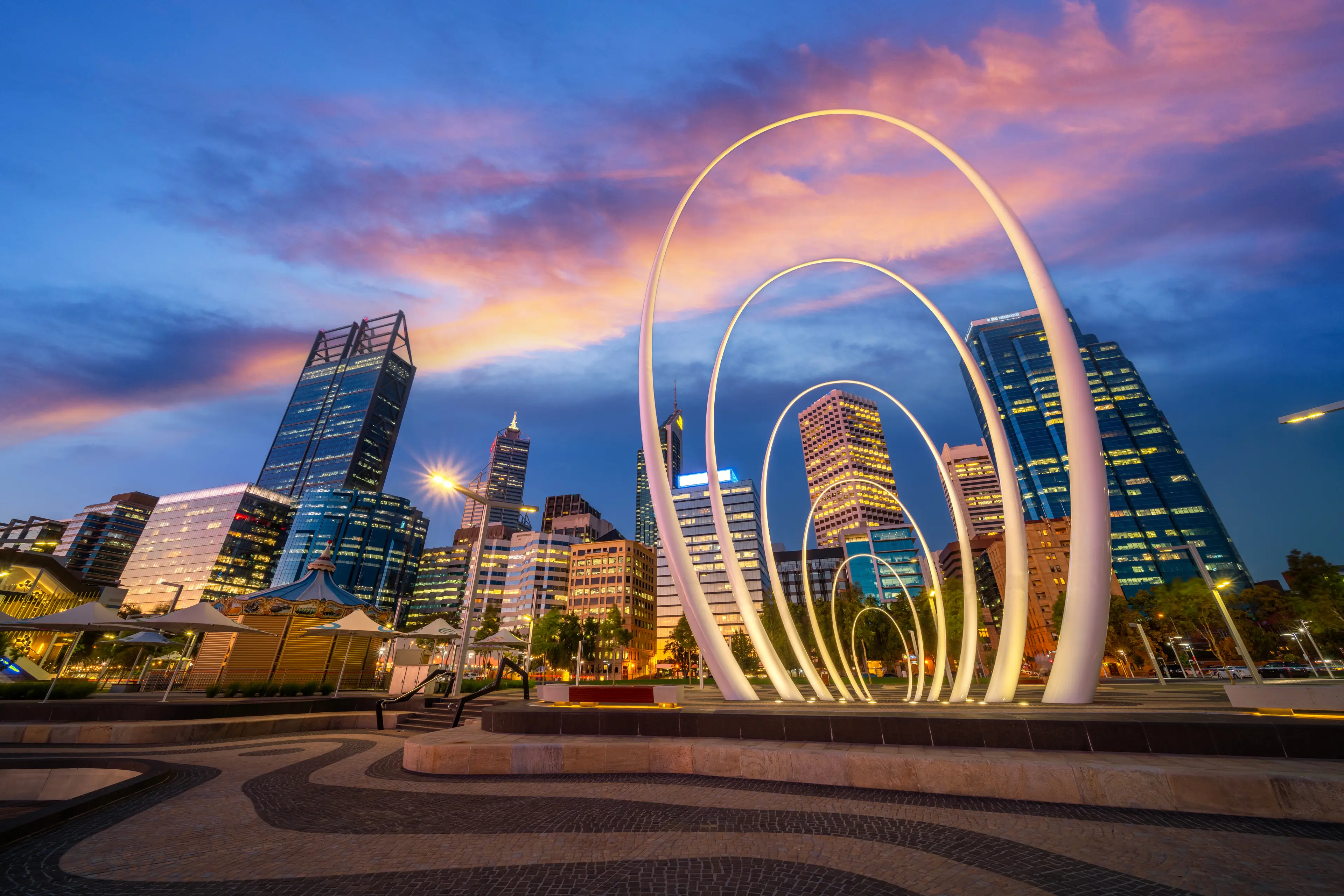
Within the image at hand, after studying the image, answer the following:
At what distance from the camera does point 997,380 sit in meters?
184

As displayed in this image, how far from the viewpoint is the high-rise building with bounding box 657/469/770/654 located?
435 ft

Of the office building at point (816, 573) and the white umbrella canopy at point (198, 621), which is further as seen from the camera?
the office building at point (816, 573)

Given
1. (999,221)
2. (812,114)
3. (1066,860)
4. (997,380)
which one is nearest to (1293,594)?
(999,221)

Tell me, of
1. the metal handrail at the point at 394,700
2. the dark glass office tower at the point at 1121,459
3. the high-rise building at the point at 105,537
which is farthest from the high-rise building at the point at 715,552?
the high-rise building at the point at 105,537

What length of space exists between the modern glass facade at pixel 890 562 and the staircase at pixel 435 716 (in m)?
148

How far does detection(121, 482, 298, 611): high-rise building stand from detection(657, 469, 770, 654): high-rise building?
12491 centimetres

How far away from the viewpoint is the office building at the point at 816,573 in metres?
155

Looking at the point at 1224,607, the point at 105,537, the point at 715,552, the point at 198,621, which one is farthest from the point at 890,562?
the point at 105,537

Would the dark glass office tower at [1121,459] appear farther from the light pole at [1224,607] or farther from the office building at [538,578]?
the office building at [538,578]

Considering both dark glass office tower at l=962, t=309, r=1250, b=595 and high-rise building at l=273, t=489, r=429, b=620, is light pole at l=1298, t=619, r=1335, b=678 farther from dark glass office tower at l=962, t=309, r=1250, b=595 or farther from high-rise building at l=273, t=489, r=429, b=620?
high-rise building at l=273, t=489, r=429, b=620

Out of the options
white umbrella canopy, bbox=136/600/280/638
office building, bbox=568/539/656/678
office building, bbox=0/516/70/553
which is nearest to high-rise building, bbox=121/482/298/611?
office building, bbox=0/516/70/553

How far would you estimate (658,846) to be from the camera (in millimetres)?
5895

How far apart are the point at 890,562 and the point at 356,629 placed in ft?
539

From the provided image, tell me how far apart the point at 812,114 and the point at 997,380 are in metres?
203
